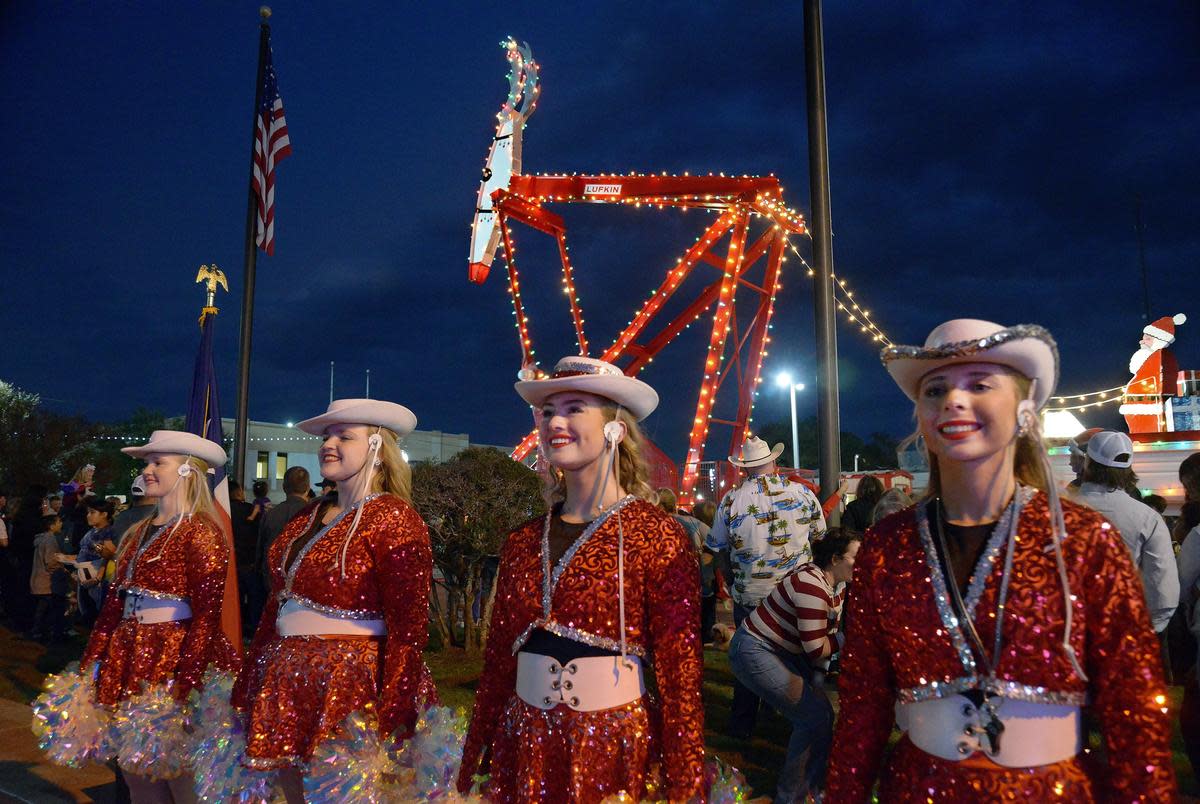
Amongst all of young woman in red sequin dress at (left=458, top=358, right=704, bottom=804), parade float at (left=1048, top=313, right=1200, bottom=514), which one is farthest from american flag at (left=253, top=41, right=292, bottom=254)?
parade float at (left=1048, top=313, right=1200, bottom=514)

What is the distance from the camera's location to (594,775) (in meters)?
2.25

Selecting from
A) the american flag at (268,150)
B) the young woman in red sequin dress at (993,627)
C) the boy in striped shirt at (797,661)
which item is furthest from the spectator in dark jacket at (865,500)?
the american flag at (268,150)

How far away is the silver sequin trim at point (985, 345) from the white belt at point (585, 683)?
1170 millimetres

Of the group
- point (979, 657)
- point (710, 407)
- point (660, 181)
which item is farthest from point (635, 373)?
point (979, 657)

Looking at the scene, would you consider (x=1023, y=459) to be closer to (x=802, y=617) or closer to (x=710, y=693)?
(x=802, y=617)

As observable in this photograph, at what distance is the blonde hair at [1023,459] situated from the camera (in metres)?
1.95

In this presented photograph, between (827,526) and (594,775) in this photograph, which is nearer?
(594,775)

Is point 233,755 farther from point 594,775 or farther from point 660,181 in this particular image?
point 660,181

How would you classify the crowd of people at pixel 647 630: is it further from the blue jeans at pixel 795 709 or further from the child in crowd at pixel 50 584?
the child in crowd at pixel 50 584

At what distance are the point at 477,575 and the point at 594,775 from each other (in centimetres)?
591

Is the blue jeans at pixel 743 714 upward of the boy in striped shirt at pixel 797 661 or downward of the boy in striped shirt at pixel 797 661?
downward

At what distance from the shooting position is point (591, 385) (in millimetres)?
2637

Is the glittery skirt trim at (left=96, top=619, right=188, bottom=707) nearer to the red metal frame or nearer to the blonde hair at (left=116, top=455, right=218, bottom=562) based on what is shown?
the blonde hair at (left=116, top=455, right=218, bottom=562)

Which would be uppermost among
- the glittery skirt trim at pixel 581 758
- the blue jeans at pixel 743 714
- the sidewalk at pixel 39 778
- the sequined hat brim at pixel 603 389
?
the sequined hat brim at pixel 603 389
